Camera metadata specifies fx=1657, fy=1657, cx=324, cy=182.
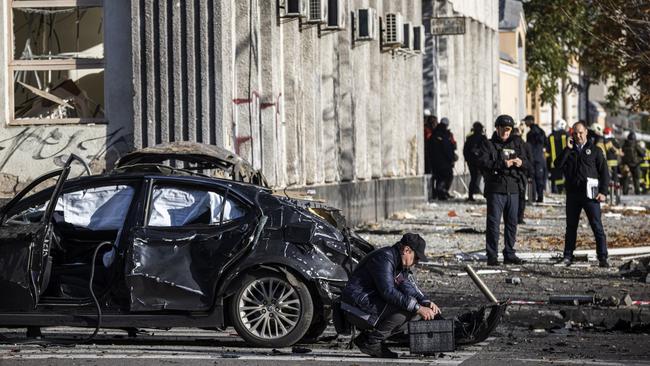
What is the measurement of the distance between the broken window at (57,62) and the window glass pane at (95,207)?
303 inches

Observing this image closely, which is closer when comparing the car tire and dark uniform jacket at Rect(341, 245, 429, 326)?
dark uniform jacket at Rect(341, 245, 429, 326)

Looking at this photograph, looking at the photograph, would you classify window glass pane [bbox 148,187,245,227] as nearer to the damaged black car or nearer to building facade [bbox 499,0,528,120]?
the damaged black car

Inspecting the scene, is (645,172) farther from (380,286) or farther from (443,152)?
(380,286)

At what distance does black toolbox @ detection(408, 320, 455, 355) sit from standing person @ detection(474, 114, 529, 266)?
8326 millimetres

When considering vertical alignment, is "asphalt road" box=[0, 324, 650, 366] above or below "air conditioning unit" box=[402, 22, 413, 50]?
below

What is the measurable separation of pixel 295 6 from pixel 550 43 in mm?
38970

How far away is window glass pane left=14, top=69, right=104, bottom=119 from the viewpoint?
21781 millimetres

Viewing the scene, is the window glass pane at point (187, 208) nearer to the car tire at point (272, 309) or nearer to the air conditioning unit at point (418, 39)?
the car tire at point (272, 309)

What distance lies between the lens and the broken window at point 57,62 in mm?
21641

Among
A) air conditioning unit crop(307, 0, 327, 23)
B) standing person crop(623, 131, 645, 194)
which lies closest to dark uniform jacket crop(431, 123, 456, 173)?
standing person crop(623, 131, 645, 194)

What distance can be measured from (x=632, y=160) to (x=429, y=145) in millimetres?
11728

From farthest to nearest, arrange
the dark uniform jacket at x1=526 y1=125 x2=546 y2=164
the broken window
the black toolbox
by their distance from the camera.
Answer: the dark uniform jacket at x1=526 y1=125 x2=546 y2=164 → the broken window → the black toolbox

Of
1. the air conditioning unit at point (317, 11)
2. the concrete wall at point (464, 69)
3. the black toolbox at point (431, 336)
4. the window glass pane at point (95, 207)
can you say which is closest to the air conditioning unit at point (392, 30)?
the air conditioning unit at point (317, 11)

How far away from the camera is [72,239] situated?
1407 cm
